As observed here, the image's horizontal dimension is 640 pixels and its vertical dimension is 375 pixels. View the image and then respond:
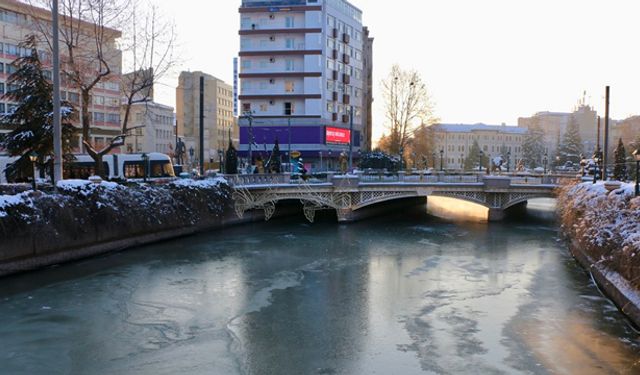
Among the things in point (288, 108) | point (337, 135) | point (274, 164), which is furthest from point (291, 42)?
point (274, 164)

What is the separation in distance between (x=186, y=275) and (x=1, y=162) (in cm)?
1773

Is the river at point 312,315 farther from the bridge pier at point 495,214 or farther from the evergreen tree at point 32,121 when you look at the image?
the bridge pier at point 495,214

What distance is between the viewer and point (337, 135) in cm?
6881

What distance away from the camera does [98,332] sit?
50.7ft

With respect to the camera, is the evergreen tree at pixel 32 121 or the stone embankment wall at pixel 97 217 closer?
the stone embankment wall at pixel 97 217

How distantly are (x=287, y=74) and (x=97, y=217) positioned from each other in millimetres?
42210

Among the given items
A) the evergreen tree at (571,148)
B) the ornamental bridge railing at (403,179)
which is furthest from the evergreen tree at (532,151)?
the ornamental bridge railing at (403,179)

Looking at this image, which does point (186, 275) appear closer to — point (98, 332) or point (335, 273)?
point (335, 273)

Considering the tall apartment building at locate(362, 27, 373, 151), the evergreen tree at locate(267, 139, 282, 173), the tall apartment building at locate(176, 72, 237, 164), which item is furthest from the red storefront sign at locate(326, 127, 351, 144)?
the tall apartment building at locate(176, 72, 237, 164)

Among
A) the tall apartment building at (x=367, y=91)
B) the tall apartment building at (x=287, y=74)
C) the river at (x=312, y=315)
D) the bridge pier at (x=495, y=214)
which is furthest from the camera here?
the tall apartment building at (x=367, y=91)

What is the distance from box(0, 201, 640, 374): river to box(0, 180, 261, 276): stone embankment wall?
85 centimetres

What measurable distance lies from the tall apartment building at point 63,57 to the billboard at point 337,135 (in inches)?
920

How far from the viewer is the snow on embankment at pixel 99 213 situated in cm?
2217

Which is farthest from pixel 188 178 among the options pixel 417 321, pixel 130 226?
pixel 417 321
